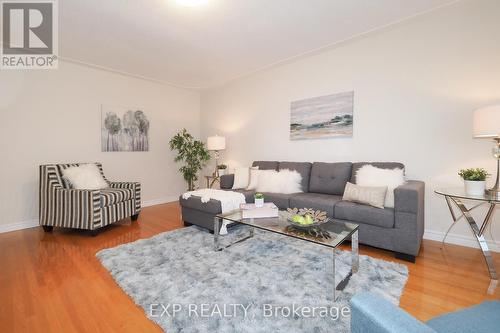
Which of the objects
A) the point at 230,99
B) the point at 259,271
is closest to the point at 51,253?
the point at 259,271

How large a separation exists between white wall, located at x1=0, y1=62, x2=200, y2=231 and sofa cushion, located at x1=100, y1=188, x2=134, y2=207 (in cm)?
99

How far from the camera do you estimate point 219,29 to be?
282 cm

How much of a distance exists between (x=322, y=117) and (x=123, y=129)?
3.46m

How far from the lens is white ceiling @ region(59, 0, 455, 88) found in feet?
7.87

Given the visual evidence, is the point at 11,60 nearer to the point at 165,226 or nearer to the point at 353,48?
the point at 165,226

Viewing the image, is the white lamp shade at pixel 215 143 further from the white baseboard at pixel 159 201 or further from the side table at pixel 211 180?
the white baseboard at pixel 159 201

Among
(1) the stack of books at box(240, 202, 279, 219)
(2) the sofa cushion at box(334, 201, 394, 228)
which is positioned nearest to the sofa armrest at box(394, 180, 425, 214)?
(2) the sofa cushion at box(334, 201, 394, 228)

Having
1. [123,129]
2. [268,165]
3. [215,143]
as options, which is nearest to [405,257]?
[268,165]

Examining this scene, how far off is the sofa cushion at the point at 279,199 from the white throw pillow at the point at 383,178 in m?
0.87

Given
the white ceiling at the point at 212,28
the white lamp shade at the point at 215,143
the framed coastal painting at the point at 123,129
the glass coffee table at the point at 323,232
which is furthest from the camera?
the white lamp shade at the point at 215,143

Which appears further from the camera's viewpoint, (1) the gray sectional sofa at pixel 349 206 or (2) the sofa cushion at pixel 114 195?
(2) the sofa cushion at pixel 114 195

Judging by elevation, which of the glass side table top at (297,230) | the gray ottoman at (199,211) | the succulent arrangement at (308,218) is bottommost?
the gray ottoman at (199,211)

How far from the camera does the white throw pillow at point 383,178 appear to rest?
2.44 metres

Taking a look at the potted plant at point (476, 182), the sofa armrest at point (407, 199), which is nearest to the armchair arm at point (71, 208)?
the sofa armrest at point (407, 199)
